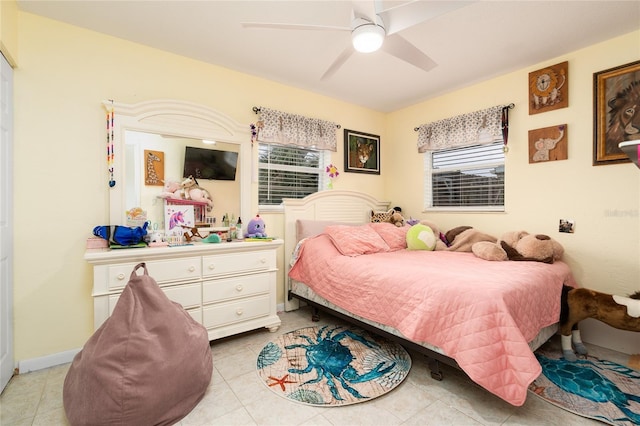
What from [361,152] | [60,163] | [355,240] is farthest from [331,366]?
[361,152]

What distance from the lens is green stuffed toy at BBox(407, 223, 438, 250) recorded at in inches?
121

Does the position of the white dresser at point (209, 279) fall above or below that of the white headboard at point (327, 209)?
below

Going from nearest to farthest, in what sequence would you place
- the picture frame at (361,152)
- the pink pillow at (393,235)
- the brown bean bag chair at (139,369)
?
1. the brown bean bag chair at (139,369)
2. the pink pillow at (393,235)
3. the picture frame at (361,152)

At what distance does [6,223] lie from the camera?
194 centimetres

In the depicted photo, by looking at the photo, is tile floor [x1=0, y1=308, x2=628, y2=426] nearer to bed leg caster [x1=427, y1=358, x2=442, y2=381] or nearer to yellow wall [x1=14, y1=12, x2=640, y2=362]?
bed leg caster [x1=427, y1=358, x2=442, y2=381]

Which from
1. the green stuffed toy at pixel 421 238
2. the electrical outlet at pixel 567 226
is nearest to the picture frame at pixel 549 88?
the electrical outlet at pixel 567 226

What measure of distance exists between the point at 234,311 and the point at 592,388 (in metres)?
2.52

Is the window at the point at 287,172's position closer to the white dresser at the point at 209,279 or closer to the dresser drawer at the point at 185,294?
the white dresser at the point at 209,279

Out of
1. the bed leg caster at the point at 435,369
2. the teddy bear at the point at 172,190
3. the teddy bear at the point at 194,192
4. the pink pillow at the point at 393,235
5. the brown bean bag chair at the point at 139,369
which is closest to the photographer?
the brown bean bag chair at the point at 139,369

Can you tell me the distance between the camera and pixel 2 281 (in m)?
1.89

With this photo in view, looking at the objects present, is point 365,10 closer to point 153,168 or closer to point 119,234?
point 153,168

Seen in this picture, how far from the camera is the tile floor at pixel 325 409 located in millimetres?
1566

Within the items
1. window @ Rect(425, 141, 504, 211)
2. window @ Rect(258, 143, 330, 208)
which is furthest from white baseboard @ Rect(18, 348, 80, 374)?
window @ Rect(425, 141, 504, 211)

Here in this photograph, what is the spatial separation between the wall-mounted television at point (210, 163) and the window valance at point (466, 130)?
7.80ft
